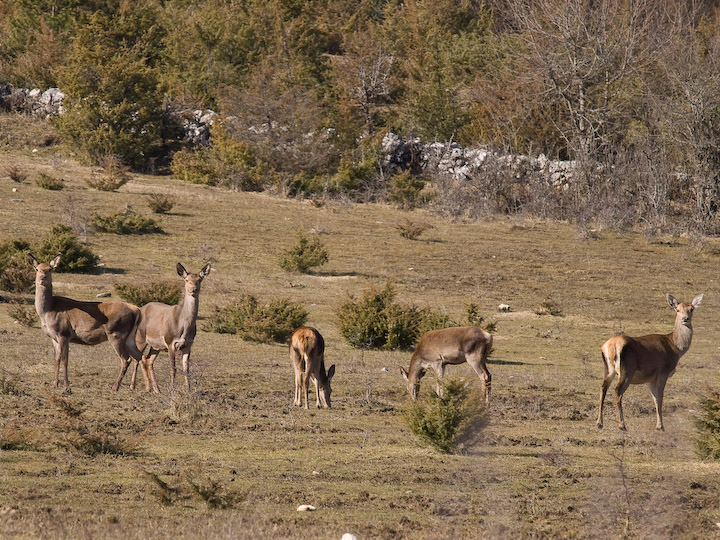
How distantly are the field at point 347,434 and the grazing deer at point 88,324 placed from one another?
0.57 meters

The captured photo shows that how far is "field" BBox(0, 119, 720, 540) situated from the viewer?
855cm

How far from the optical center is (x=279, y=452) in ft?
36.6

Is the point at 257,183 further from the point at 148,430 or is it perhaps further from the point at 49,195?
the point at 148,430

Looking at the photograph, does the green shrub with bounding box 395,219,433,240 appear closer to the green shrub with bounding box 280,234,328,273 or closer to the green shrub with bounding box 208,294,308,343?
the green shrub with bounding box 280,234,328,273

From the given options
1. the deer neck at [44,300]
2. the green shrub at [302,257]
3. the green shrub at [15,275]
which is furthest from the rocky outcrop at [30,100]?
the deer neck at [44,300]

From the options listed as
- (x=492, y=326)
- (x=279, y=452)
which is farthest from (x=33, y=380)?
(x=492, y=326)

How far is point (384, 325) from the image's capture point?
2172 cm

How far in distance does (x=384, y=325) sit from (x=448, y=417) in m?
10.4

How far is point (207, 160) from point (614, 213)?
2036 cm

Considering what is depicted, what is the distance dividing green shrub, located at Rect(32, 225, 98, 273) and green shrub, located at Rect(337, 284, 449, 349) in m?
8.47

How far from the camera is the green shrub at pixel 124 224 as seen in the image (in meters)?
32.5

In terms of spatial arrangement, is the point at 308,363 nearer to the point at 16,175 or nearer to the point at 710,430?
the point at 710,430

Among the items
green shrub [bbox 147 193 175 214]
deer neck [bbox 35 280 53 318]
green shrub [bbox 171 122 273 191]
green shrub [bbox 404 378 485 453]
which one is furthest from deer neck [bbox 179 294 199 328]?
green shrub [bbox 171 122 273 191]

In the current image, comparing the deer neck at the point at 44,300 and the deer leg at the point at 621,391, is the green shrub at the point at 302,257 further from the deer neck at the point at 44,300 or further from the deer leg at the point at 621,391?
the deer leg at the point at 621,391
